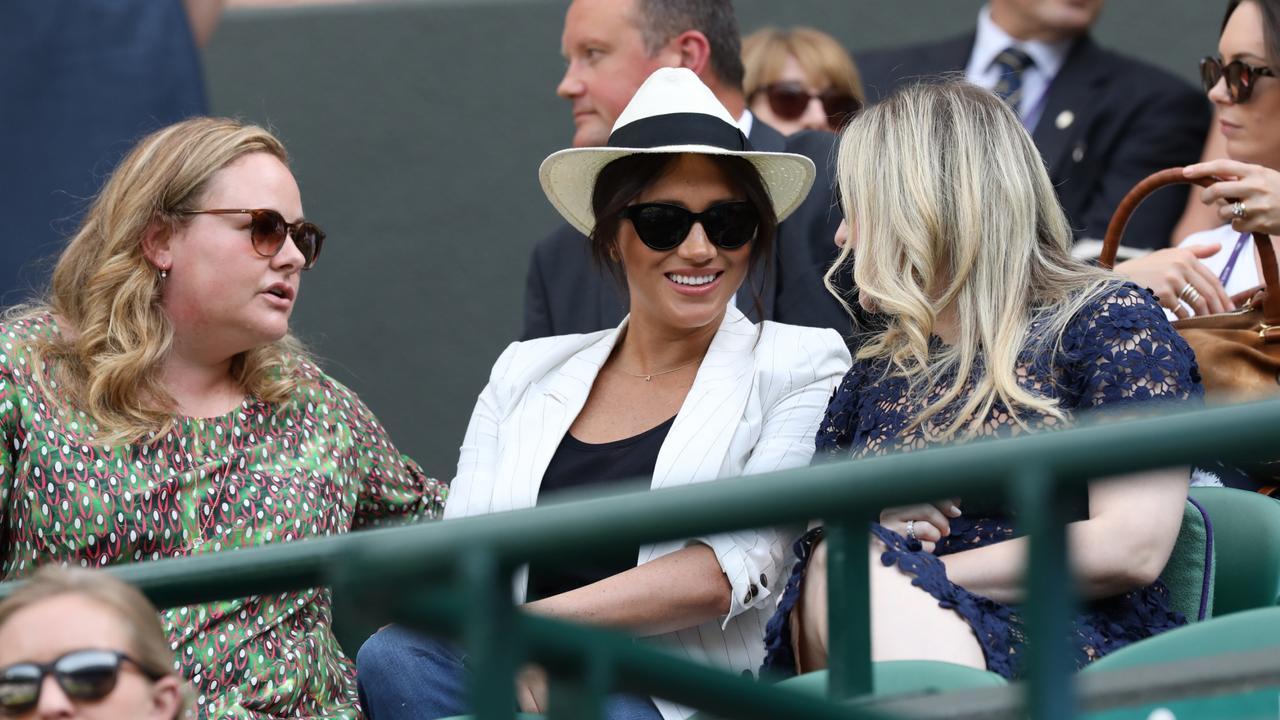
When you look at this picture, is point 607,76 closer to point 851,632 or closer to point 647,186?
point 647,186

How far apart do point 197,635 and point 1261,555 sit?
1.81 m

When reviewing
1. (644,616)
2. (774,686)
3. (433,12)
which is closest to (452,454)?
(433,12)

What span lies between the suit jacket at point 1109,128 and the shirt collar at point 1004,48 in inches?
1.5

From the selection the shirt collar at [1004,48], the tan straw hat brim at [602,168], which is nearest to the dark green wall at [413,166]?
the shirt collar at [1004,48]

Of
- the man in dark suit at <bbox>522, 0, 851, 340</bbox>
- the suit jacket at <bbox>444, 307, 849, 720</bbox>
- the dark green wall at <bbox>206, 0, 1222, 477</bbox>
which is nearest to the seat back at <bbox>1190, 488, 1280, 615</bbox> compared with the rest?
the suit jacket at <bbox>444, 307, 849, 720</bbox>

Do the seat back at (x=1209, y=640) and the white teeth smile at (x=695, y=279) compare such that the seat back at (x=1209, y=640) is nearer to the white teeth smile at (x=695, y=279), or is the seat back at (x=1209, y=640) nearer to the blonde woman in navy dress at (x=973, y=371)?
the blonde woman in navy dress at (x=973, y=371)

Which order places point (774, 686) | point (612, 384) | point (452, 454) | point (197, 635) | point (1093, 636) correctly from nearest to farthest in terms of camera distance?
point (774, 686)
point (1093, 636)
point (197, 635)
point (612, 384)
point (452, 454)

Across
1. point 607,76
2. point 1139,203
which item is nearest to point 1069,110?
point 607,76

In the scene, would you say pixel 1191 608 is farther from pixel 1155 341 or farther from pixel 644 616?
pixel 644 616

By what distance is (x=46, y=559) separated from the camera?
10.4ft

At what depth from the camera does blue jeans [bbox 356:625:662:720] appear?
9.90ft

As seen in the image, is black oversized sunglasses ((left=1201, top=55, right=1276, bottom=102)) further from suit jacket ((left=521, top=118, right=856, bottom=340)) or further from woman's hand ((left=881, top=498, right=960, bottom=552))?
woman's hand ((left=881, top=498, right=960, bottom=552))

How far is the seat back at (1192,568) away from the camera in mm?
2814

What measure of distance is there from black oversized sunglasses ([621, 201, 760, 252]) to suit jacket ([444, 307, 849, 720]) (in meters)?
0.20
